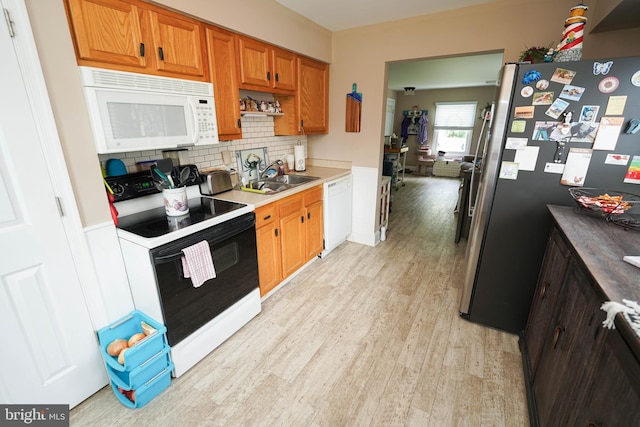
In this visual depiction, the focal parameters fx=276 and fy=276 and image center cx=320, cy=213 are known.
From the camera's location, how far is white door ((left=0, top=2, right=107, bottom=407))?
3.91 feet

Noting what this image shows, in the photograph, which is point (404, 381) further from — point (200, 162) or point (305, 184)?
point (200, 162)

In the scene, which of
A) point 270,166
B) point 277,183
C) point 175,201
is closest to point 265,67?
point 270,166

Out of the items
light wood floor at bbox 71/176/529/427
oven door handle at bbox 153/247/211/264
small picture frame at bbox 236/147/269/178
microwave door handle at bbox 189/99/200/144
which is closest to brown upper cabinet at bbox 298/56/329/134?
small picture frame at bbox 236/147/269/178

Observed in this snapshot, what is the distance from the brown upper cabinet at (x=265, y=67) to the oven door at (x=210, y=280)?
1.21m

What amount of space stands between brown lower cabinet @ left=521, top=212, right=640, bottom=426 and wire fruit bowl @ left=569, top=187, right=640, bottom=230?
7.7 inches

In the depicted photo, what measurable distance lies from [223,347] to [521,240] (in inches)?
86.0

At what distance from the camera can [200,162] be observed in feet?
7.71

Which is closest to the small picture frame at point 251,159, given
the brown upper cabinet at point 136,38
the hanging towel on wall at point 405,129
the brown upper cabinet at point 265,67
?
the brown upper cabinet at point 265,67

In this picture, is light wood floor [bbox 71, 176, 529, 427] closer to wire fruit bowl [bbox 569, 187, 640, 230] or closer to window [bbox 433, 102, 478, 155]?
wire fruit bowl [bbox 569, 187, 640, 230]

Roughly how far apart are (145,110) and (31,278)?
39.9 inches

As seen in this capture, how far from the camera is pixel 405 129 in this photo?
345 inches

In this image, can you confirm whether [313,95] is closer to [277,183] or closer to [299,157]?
[299,157]

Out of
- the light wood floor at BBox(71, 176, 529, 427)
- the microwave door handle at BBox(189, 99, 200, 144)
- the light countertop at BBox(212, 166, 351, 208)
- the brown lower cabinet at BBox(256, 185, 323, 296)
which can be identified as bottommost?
the light wood floor at BBox(71, 176, 529, 427)

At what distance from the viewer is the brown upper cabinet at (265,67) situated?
2.25 meters
